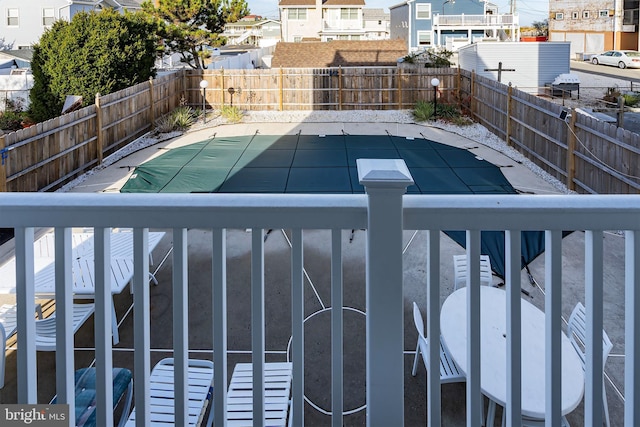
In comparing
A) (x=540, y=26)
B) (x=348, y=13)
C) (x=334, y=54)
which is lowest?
(x=334, y=54)

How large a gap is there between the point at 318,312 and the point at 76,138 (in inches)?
312

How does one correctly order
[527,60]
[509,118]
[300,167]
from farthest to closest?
[527,60] < [509,118] < [300,167]

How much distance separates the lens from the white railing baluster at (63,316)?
1.65 meters

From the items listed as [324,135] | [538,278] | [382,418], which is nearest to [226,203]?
[382,418]

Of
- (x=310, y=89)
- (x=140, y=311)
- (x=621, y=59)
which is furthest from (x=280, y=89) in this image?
(x=621, y=59)

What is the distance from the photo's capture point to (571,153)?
32.6 feet

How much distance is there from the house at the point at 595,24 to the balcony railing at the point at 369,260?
150ft

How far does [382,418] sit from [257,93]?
17998 mm

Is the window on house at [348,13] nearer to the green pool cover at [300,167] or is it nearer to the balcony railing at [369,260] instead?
the green pool cover at [300,167]

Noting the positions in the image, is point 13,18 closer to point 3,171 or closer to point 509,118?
point 3,171

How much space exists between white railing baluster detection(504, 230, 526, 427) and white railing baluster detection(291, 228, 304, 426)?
0.59 metres

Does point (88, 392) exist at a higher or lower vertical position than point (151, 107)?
lower

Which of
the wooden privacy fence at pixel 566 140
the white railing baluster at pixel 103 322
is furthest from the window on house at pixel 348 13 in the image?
the white railing baluster at pixel 103 322

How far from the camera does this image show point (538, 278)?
20.1ft
